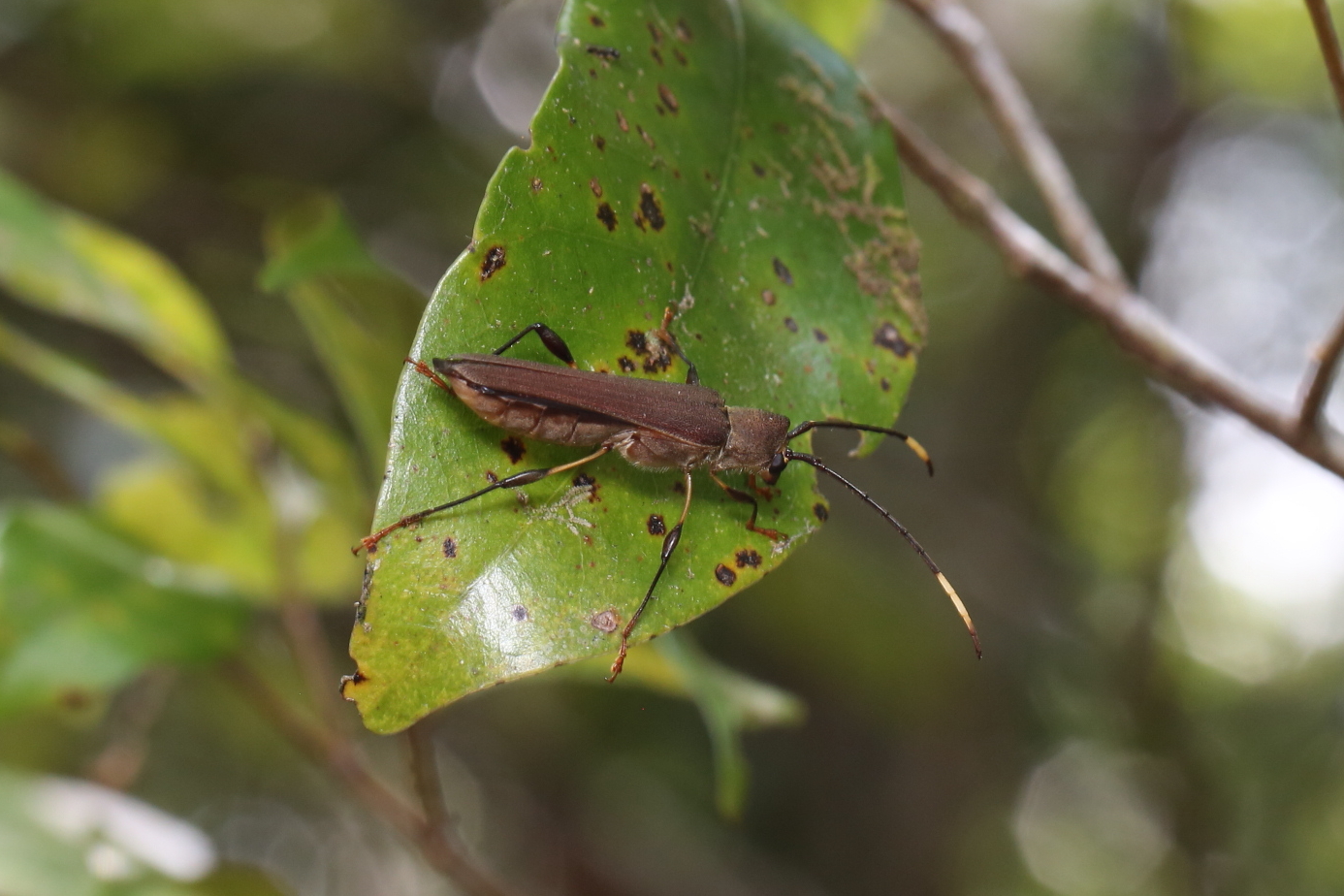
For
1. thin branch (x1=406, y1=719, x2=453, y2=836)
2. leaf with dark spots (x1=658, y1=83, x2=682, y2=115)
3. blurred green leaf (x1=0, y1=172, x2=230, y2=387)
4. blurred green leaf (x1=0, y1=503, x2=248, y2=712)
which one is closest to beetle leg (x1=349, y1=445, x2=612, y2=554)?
leaf with dark spots (x1=658, y1=83, x2=682, y2=115)

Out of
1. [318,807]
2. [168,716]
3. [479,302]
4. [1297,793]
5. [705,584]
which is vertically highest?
[479,302]

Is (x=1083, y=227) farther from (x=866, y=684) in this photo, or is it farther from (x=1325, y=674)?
(x=1325, y=674)

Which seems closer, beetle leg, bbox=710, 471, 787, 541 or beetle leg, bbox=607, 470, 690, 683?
beetle leg, bbox=607, 470, 690, 683

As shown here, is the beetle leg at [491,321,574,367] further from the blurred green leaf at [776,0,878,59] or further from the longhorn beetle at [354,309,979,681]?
the blurred green leaf at [776,0,878,59]

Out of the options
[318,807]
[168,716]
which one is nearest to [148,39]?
[168,716]

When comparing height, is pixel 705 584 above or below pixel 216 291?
above

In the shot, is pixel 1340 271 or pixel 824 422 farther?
pixel 1340 271
